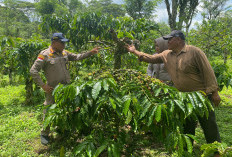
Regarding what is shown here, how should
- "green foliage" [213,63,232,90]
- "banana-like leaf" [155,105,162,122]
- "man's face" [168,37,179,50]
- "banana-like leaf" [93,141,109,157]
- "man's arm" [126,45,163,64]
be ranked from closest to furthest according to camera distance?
"banana-like leaf" [155,105,162,122] → "banana-like leaf" [93,141,109,157] → "man's face" [168,37,179,50] → "man's arm" [126,45,163,64] → "green foliage" [213,63,232,90]

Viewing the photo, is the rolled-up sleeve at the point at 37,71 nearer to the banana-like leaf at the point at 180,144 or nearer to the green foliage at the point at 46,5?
the banana-like leaf at the point at 180,144

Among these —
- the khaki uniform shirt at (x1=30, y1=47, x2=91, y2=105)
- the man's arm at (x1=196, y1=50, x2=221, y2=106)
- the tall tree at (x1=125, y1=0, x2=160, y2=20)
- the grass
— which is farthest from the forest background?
the tall tree at (x1=125, y1=0, x2=160, y2=20)

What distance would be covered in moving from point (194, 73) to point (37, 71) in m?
2.17

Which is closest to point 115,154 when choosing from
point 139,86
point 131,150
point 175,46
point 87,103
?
point 87,103

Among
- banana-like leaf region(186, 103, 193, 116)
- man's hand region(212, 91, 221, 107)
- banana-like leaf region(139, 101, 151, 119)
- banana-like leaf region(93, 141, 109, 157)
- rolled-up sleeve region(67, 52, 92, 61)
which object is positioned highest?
rolled-up sleeve region(67, 52, 92, 61)

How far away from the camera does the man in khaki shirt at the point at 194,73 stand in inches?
81.0

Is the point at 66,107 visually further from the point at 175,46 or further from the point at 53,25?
the point at 53,25

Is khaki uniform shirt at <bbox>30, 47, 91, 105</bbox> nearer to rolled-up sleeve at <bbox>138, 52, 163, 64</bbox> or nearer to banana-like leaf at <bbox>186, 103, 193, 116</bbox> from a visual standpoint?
rolled-up sleeve at <bbox>138, 52, 163, 64</bbox>

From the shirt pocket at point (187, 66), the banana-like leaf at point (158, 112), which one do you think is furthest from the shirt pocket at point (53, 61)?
the banana-like leaf at point (158, 112)

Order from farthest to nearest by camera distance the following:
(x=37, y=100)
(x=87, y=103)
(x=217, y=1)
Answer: (x=217, y=1)
(x=37, y=100)
(x=87, y=103)

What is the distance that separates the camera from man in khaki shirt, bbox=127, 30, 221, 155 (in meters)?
2.06

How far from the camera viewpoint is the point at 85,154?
1.50m

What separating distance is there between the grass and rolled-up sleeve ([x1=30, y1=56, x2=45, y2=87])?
0.54m

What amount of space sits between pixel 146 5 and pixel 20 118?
62.5 feet
